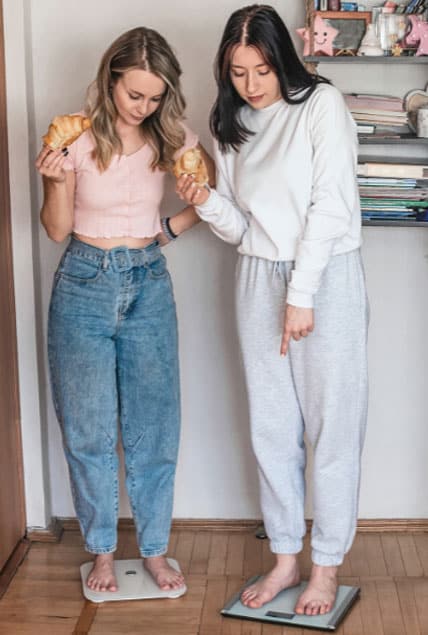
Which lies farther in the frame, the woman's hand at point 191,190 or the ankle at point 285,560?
the ankle at point 285,560

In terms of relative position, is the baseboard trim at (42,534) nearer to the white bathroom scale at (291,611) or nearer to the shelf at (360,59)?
the white bathroom scale at (291,611)

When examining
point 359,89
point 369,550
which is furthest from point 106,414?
point 359,89

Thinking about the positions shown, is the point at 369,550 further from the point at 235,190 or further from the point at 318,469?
the point at 235,190

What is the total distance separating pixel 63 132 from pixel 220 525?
1291 millimetres

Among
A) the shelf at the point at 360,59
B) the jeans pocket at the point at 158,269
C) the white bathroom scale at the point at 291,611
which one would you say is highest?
the shelf at the point at 360,59

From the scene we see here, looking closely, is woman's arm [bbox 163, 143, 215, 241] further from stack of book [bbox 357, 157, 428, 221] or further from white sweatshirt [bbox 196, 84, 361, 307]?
stack of book [bbox 357, 157, 428, 221]

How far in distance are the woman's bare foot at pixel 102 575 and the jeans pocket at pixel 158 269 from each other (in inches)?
29.3

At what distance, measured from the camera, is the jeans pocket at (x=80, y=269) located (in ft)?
8.18

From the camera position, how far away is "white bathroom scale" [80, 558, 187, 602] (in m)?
2.64

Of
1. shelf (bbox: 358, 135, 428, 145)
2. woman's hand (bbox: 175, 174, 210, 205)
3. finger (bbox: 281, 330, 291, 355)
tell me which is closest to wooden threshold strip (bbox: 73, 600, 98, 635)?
finger (bbox: 281, 330, 291, 355)

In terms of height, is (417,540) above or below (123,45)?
below

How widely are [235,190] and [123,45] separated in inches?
16.8

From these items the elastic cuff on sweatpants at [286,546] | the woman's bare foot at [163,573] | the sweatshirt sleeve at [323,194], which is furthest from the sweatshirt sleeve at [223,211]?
the woman's bare foot at [163,573]

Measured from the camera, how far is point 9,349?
9.32 feet
